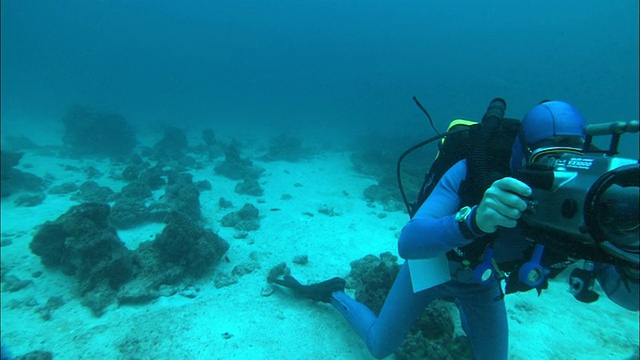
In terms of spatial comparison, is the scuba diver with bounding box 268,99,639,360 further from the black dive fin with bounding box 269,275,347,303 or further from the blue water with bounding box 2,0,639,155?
the blue water with bounding box 2,0,639,155

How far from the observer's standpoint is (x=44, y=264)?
5504mm

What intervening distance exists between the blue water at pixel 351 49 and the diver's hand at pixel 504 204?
77.0 meters

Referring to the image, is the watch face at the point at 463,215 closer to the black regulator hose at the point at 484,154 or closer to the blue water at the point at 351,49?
the black regulator hose at the point at 484,154

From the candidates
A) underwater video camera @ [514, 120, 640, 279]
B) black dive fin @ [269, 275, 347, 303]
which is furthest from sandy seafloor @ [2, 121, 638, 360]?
A: underwater video camera @ [514, 120, 640, 279]

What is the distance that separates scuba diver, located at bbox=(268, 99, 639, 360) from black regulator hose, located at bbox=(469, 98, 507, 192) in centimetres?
5

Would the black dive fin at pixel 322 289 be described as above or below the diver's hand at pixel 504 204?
below

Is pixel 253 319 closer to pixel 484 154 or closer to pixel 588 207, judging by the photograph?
pixel 484 154

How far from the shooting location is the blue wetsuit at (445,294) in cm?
210

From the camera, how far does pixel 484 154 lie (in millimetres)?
2234

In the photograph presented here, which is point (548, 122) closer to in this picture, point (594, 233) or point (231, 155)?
point (594, 233)

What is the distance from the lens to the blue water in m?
88.4

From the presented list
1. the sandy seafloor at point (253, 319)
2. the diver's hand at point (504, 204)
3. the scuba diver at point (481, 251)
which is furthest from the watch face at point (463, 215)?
the sandy seafloor at point (253, 319)

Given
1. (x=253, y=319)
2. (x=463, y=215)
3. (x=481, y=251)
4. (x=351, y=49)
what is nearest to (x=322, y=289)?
(x=253, y=319)

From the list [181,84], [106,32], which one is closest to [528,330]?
[181,84]
